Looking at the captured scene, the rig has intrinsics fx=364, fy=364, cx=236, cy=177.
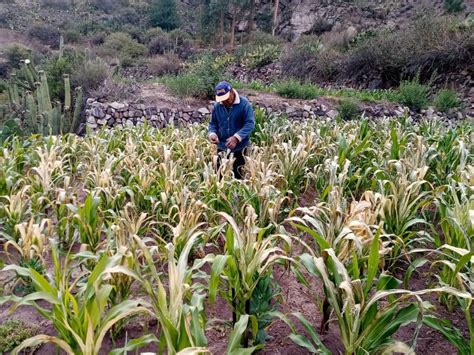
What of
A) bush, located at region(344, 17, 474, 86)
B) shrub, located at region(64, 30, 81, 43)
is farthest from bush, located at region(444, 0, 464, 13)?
shrub, located at region(64, 30, 81, 43)

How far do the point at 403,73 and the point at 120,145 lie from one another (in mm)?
11283

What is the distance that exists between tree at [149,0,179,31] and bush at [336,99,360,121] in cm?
2285

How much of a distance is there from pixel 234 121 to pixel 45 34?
27196 millimetres

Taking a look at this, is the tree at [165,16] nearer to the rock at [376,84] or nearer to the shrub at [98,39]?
the shrub at [98,39]

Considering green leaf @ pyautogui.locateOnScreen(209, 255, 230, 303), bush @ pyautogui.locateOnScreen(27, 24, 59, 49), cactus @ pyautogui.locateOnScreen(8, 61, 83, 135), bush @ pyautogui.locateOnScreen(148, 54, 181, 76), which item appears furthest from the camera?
bush @ pyautogui.locateOnScreen(27, 24, 59, 49)

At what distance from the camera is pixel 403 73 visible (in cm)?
1263

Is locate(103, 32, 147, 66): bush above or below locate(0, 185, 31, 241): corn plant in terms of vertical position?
above

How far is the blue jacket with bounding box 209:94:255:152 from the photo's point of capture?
4180 millimetres

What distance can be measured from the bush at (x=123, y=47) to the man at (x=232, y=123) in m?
19.6

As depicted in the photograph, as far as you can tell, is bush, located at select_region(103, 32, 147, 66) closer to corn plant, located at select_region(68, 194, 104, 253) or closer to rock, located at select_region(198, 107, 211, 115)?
rock, located at select_region(198, 107, 211, 115)

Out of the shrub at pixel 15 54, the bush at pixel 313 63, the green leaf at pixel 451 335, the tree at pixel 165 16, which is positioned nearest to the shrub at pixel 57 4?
the tree at pixel 165 16

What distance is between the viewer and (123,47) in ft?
76.1

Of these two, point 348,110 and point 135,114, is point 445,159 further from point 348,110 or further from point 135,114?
point 135,114

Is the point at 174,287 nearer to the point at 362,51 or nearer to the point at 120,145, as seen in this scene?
the point at 120,145
